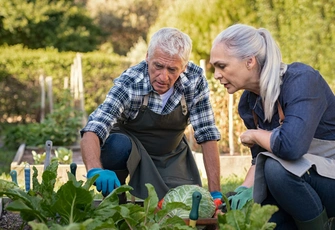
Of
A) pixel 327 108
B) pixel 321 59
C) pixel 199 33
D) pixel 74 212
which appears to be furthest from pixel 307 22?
pixel 74 212

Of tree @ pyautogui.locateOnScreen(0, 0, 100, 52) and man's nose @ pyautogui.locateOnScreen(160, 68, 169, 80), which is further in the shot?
tree @ pyautogui.locateOnScreen(0, 0, 100, 52)

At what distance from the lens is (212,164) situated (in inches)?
154

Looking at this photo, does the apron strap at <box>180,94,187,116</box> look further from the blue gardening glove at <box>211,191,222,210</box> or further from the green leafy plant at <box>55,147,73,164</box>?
the green leafy plant at <box>55,147,73,164</box>

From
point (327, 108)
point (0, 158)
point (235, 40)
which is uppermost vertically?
point (235, 40)

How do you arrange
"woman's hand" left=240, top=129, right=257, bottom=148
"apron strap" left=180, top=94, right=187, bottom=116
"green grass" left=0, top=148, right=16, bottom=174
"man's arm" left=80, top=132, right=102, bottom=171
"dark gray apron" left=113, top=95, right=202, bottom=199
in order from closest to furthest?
"woman's hand" left=240, top=129, right=257, bottom=148 < "man's arm" left=80, top=132, right=102, bottom=171 < "dark gray apron" left=113, top=95, right=202, bottom=199 < "apron strap" left=180, top=94, right=187, bottom=116 < "green grass" left=0, top=148, right=16, bottom=174

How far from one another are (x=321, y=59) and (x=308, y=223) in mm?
7539

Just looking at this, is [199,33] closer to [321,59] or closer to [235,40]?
[321,59]

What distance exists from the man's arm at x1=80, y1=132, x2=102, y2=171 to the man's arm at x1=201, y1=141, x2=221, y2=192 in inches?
29.6

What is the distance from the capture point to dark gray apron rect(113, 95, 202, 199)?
383 centimetres

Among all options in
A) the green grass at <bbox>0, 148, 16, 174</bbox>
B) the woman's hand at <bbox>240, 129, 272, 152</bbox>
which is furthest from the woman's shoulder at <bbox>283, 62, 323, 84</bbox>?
the green grass at <bbox>0, 148, 16, 174</bbox>

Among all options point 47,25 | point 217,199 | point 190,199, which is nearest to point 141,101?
point 217,199

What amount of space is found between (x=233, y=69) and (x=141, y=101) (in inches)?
37.3

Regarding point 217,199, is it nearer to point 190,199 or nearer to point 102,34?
point 190,199

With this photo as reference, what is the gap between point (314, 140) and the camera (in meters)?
3.06
